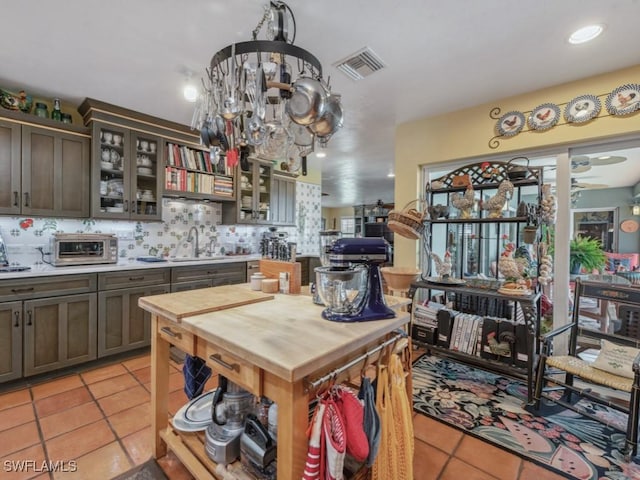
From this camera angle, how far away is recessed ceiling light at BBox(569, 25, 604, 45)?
1756 mm

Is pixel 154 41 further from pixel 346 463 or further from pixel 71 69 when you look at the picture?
pixel 346 463

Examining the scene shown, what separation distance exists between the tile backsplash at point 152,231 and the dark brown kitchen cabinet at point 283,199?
1.10ft

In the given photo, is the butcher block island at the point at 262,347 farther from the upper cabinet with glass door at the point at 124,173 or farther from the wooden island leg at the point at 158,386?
the upper cabinet with glass door at the point at 124,173

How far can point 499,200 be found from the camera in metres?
2.48

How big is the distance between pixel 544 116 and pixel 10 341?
15.1ft

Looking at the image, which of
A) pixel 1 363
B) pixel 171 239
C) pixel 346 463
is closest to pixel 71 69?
pixel 171 239

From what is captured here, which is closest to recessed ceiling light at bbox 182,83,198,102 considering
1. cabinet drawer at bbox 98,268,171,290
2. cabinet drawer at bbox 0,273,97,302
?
cabinet drawer at bbox 98,268,171,290

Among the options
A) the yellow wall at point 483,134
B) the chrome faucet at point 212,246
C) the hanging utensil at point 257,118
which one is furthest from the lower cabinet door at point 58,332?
the yellow wall at point 483,134

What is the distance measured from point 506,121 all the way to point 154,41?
2864mm

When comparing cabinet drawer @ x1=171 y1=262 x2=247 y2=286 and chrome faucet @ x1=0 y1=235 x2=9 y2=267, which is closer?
chrome faucet @ x1=0 y1=235 x2=9 y2=267

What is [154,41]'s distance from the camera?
1.89m

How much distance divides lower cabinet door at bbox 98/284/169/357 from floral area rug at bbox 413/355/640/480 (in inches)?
99.7

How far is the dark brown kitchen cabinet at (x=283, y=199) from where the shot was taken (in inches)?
179

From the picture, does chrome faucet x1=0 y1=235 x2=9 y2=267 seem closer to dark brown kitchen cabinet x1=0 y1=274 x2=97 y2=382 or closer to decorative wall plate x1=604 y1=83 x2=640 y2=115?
dark brown kitchen cabinet x1=0 y1=274 x2=97 y2=382
